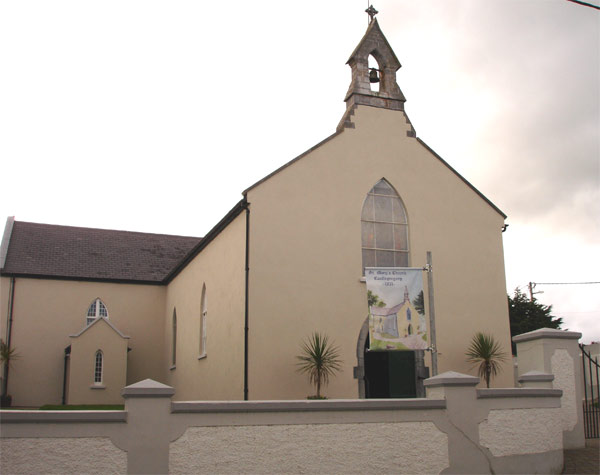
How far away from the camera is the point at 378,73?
21906 millimetres

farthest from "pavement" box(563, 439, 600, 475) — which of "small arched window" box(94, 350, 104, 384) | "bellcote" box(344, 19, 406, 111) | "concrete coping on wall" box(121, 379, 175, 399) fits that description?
"small arched window" box(94, 350, 104, 384)

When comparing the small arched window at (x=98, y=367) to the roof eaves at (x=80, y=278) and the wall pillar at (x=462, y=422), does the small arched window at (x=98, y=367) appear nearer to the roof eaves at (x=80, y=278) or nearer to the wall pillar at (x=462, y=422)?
the roof eaves at (x=80, y=278)

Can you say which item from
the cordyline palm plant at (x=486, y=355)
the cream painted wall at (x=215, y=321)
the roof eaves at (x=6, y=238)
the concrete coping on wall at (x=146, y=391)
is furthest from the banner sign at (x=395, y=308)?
the roof eaves at (x=6, y=238)

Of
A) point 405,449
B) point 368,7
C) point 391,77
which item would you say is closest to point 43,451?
point 405,449

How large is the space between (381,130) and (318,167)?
8.97 ft

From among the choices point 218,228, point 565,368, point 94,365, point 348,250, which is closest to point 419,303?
point 565,368

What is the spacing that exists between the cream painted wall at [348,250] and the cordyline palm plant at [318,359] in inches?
9.7

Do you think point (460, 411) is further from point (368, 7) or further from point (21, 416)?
point (368, 7)

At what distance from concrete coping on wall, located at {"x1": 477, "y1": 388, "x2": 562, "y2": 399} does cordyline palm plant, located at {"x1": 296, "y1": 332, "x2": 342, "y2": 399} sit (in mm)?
6137

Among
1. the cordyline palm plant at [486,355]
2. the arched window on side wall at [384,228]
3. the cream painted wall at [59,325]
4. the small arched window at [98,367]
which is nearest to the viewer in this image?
the cordyline palm plant at [486,355]

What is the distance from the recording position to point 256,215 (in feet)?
61.6

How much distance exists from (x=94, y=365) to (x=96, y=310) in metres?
4.32

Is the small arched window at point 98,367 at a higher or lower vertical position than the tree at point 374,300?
lower

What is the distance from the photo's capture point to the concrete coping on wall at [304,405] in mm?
10336
